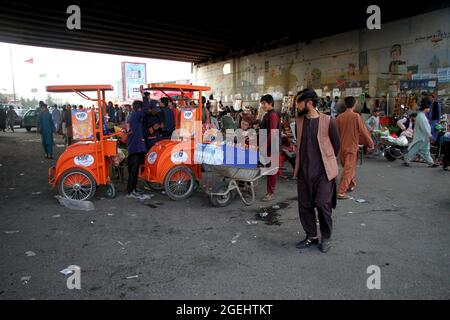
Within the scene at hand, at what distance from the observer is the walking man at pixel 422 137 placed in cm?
905

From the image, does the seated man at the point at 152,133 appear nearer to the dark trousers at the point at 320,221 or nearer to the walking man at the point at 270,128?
the walking man at the point at 270,128

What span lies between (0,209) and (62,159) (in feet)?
4.16

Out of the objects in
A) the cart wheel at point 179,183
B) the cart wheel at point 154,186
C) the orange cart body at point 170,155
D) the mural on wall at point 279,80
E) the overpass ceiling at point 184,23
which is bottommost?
the cart wheel at point 154,186

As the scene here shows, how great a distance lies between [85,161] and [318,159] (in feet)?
13.3

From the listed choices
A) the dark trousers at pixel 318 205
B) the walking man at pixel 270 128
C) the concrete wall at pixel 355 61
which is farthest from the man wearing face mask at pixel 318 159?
the concrete wall at pixel 355 61

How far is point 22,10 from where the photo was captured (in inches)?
520

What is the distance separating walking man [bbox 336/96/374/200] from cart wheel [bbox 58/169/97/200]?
14.5 ft

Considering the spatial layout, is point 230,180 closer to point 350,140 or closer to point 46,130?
point 350,140

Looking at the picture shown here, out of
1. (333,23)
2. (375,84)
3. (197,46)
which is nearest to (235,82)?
(197,46)

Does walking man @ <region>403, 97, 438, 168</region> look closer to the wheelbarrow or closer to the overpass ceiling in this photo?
the overpass ceiling

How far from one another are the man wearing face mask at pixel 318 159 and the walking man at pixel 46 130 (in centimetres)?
991

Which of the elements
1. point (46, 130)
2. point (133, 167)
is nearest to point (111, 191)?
point (133, 167)

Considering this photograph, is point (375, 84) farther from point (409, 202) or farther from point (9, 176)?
point (9, 176)
